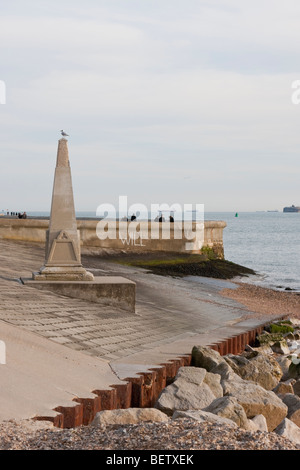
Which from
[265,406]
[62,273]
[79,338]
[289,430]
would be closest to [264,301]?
[62,273]

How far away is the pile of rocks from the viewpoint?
5047mm

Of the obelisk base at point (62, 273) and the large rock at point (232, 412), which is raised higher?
the obelisk base at point (62, 273)

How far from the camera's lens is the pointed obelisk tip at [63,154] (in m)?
11.9

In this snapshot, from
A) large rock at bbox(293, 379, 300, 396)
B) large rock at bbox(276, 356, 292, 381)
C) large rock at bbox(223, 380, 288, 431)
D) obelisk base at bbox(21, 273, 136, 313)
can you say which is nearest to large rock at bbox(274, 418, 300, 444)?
large rock at bbox(223, 380, 288, 431)

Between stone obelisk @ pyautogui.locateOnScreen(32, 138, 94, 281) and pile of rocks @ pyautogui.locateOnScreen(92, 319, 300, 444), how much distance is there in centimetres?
352

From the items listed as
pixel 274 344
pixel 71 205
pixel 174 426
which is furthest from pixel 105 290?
pixel 174 426

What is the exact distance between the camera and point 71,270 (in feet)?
39.5

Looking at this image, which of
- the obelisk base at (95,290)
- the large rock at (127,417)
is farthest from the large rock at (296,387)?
the large rock at (127,417)

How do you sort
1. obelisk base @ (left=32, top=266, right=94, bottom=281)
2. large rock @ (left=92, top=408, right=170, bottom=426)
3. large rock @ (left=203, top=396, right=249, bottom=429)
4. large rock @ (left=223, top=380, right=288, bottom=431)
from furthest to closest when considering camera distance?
obelisk base @ (left=32, top=266, right=94, bottom=281), large rock @ (left=223, top=380, right=288, bottom=431), large rock @ (left=203, top=396, right=249, bottom=429), large rock @ (left=92, top=408, right=170, bottom=426)

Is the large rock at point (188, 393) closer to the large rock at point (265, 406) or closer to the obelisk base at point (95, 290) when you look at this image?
the large rock at point (265, 406)

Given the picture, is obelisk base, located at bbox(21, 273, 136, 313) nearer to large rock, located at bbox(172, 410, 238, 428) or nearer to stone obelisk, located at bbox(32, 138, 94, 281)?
stone obelisk, located at bbox(32, 138, 94, 281)

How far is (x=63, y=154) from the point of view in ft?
39.2

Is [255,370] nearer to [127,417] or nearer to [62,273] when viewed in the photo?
[127,417]
